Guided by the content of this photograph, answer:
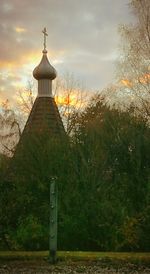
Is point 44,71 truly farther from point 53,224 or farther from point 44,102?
point 53,224

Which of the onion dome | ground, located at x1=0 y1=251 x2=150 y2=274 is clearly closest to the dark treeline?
ground, located at x1=0 y1=251 x2=150 y2=274

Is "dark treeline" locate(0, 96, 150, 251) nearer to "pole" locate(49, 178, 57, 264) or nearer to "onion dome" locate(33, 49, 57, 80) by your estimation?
"pole" locate(49, 178, 57, 264)

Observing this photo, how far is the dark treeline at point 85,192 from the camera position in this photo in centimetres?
1038

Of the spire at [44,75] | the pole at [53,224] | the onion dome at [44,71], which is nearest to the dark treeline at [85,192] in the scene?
the pole at [53,224]

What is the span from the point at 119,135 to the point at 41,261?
3709 mm

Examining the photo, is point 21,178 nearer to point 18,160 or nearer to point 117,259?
point 18,160

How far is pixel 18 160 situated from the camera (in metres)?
11.6

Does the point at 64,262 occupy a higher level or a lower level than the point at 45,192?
lower

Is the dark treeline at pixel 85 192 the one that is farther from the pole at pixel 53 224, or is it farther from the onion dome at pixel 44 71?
the onion dome at pixel 44 71

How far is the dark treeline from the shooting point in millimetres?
10383

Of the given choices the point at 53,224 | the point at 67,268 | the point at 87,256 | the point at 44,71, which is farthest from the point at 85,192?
the point at 44,71

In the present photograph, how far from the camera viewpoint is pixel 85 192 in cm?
1083

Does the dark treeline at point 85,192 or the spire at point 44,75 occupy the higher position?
the spire at point 44,75

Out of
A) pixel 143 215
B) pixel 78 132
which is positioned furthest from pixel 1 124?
pixel 143 215
